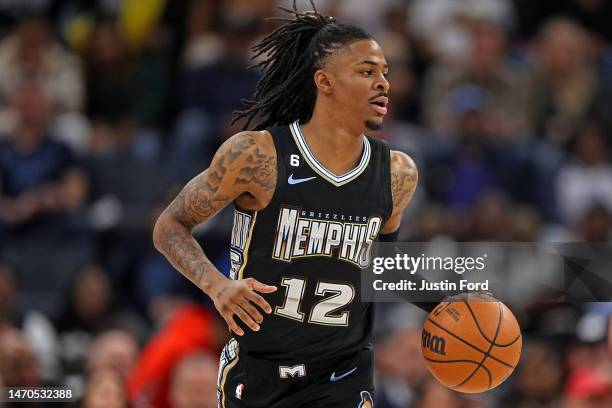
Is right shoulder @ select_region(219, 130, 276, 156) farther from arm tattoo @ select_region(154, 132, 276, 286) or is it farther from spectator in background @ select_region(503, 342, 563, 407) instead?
spectator in background @ select_region(503, 342, 563, 407)

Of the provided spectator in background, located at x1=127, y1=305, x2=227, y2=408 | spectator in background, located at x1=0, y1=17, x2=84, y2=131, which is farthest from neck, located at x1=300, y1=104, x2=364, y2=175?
spectator in background, located at x1=0, y1=17, x2=84, y2=131

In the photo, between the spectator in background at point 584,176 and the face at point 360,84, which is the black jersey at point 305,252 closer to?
the face at point 360,84

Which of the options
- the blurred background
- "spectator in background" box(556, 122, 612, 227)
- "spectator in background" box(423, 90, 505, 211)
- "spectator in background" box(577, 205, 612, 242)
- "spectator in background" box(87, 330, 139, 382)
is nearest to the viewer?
"spectator in background" box(87, 330, 139, 382)

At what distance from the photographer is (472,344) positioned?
591 centimetres

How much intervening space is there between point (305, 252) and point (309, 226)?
13 cm

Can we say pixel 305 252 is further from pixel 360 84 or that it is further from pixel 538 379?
pixel 538 379

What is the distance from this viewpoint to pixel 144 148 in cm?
1214

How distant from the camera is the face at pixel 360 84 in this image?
5.75 metres

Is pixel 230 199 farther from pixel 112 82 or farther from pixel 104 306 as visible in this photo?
pixel 112 82

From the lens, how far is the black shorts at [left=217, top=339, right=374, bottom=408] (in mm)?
5805

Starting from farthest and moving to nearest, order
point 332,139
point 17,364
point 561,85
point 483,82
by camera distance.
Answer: point 561,85 < point 483,82 < point 17,364 < point 332,139

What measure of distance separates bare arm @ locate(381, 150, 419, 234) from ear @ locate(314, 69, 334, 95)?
1.81 ft

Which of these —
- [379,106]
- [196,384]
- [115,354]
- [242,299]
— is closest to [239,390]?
[242,299]

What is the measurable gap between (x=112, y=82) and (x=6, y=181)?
82.0 inches
